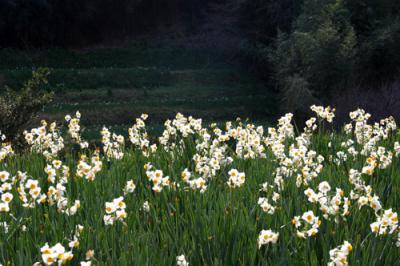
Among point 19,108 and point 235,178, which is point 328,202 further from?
point 19,108

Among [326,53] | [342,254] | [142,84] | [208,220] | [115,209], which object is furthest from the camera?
[142,84]

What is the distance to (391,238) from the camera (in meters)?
3.16

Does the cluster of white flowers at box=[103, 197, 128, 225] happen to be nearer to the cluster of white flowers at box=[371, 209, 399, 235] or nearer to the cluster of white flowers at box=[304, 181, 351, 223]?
the cluster of white flowers at box=[304, 181, 351, 223]

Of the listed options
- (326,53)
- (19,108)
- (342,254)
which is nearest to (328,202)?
(342,254)

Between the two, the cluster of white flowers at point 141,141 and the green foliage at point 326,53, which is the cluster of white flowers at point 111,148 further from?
the green foliage at point 326,53

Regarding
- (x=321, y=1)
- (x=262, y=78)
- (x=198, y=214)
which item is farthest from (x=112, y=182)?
(x=262, y=78)

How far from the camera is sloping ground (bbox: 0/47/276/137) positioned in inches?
790

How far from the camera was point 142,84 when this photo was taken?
2558 centimetres

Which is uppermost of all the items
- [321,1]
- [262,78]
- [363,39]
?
[321,1]

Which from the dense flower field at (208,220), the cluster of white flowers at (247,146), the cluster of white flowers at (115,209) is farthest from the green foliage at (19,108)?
the cluster of white flowers at (115,209)

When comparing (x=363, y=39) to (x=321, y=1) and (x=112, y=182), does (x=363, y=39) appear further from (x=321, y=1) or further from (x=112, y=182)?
(x=112, y=182)

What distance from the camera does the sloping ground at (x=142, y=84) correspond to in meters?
20.1

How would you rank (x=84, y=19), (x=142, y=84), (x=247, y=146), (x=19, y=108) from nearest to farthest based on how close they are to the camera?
(x=247, y=146), (x=19, y=108), (x=142, y=84), (x=84, y=19)

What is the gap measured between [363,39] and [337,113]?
834cm
